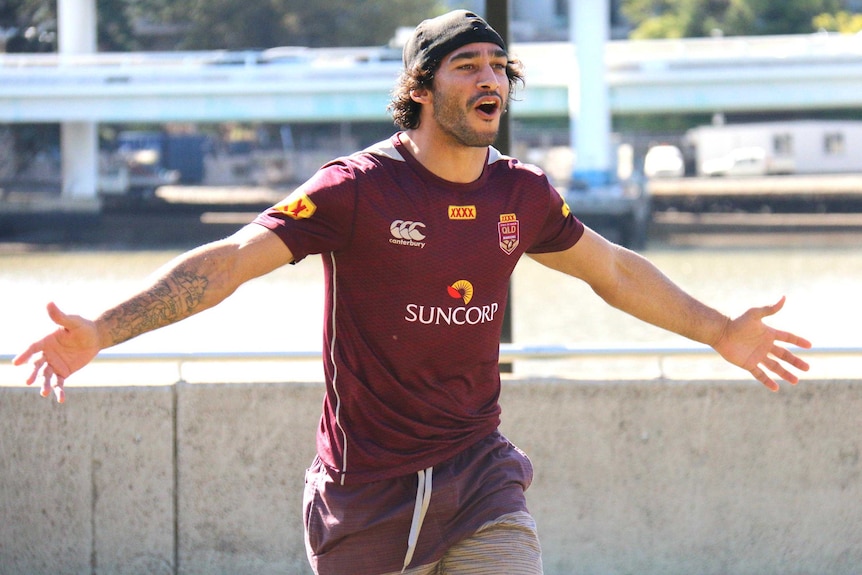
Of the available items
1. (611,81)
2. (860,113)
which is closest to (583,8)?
(611,81)

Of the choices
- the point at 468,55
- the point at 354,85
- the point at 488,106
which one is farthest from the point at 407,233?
the point at 354,85

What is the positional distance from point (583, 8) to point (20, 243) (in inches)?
931

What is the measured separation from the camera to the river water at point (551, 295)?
18938 mm

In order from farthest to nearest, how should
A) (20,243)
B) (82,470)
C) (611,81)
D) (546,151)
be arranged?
(546,151) → (611,81) → (20,243) → (82,470)

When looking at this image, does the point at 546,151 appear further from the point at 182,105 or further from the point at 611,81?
the point at 182,105

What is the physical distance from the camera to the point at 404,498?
3.56 metres

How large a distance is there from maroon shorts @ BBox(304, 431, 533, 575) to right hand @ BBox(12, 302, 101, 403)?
2.58ft

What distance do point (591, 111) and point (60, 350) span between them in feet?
156

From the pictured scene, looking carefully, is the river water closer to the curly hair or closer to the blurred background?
the blurred background

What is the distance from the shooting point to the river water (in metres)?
18.9

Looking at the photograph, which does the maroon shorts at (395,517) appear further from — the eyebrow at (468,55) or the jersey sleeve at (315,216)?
the eyebrow at (468,55)

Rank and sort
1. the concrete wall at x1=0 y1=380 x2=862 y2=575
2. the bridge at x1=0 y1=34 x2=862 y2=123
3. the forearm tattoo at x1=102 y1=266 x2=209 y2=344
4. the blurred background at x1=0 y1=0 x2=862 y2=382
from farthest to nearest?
the bridge at x1=0 y1=34 x2=862 y2=123 < the blurred background at x1=0 y1=0 x2=862 y2=382 < the concrete wall at x1=0 y1=380 x2=862 y2=575 < the forearm tattoo at x1=102 y1=266 x2=209 y2=344

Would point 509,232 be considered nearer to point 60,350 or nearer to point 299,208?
point 299,208

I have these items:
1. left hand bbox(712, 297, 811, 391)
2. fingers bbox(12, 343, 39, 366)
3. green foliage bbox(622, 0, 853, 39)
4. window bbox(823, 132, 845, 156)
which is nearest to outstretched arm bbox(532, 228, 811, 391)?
left hand bbox(712, 297, 811, 391)
